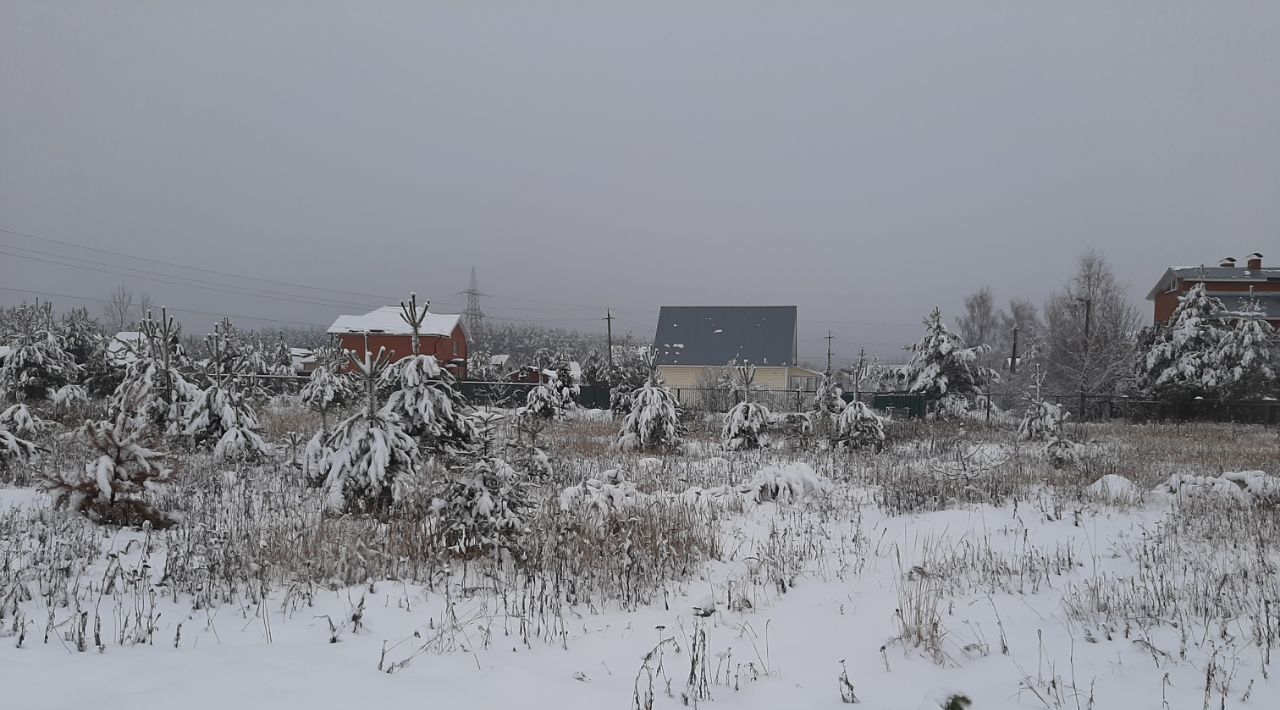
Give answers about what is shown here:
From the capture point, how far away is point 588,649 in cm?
390

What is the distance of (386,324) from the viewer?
41.7 meters

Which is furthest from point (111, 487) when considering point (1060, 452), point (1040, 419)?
point (1040, 419)

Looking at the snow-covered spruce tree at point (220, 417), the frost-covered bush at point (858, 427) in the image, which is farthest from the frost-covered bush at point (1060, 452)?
the snow-covered spruce tree at point (220, 417)

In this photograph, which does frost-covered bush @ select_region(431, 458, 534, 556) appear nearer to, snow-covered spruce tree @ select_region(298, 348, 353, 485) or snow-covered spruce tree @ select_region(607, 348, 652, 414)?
snow-covered spruce tree @ select_region(298, 348, 353, 485)

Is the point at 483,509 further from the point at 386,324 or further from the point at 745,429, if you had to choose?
the point at 386,324

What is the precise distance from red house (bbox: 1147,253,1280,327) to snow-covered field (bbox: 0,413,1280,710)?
34.0 metres

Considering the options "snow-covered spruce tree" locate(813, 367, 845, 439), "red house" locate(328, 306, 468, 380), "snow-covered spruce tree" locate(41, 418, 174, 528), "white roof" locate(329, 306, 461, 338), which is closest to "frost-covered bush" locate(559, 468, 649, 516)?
"snow-covered spruce tree" locate(41, 418, 174, 528)

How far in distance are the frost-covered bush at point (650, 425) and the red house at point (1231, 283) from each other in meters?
31.5

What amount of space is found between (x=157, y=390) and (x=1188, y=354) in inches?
1312

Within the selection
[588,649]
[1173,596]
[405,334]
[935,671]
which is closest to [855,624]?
[935,671]

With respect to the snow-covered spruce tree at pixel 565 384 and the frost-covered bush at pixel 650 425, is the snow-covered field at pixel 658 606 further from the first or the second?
the snow-covered spruce tree at pixel 565 384

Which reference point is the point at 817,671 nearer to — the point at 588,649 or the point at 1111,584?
the point at 588,649

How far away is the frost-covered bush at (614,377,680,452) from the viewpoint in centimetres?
1448

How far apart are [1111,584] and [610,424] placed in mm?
17784
